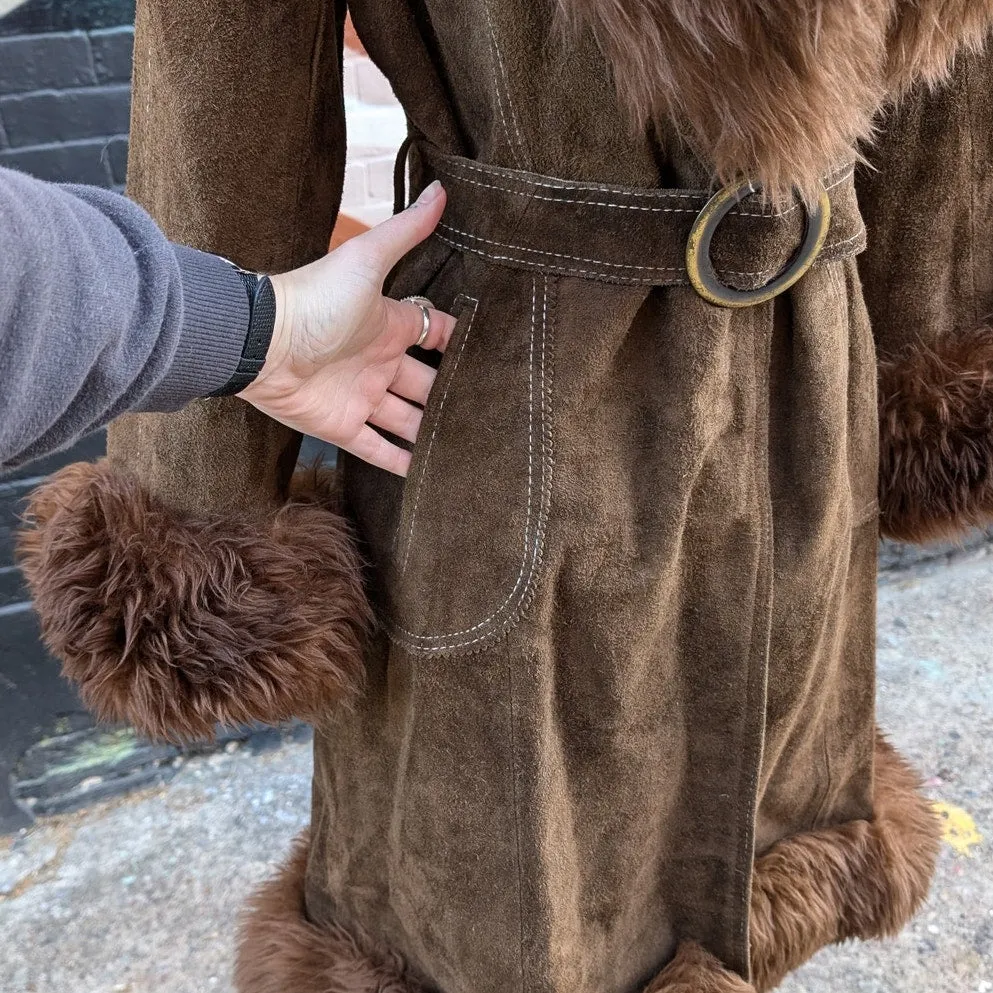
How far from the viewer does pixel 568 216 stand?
60 centimetres

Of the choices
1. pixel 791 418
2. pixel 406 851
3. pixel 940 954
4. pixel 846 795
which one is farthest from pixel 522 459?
pixel 940 954

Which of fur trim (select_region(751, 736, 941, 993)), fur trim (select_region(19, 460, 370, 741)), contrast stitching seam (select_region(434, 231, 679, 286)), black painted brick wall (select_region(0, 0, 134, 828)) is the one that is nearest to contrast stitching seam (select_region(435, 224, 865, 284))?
contrast stitching seam (select_region(434, 231, 679, 286))

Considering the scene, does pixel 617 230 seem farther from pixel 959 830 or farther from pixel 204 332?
pixel 959 830

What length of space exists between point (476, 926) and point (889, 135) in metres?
0.69

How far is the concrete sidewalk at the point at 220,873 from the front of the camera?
4.43 ft

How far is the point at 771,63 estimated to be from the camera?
1.57ft

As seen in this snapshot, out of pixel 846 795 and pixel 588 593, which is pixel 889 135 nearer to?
pixel 588 593

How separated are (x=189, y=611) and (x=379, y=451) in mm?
176

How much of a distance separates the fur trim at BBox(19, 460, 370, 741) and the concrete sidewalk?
0.88m

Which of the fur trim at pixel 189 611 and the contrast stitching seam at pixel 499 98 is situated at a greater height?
the contrast stitching seam at pixel 499 98

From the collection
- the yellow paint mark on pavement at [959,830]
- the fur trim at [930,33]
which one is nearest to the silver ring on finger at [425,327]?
the fur trim at [930,33]

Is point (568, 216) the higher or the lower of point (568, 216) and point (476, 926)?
the higher

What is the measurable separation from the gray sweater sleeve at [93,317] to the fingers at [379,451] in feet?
0.44

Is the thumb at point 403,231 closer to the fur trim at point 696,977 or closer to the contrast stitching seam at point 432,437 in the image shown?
the contrast stitching seam at point 432,437
